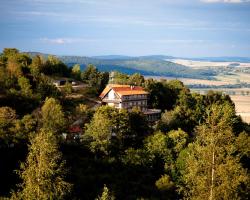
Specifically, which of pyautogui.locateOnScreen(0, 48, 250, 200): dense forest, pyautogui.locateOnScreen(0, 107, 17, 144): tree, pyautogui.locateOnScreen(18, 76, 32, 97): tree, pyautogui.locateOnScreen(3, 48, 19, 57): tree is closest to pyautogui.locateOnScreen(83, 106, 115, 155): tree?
pyautogui.locateOnScreen(0, 48, 250, 200): dense forest

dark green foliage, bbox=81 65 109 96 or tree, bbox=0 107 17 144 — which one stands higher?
dark green foliage, bbox=81 65 109 96

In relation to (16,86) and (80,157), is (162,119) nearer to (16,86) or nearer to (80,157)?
(80,157)

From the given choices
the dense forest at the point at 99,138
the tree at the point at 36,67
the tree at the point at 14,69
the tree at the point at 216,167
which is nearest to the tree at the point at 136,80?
the dense forest at the point at 99,138

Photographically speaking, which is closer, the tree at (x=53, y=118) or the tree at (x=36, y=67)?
the tree at (x=53, y=118)

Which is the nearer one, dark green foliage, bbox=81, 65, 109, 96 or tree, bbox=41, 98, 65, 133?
tree, bbox=41, 98, 65, 133

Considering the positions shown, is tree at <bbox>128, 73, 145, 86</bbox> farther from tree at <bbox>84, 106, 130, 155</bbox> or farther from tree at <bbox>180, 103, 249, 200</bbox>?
tree at <bbox>180, 103, 249, 200</bbox>

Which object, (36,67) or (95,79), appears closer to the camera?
(36,67)

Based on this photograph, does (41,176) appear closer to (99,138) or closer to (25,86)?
(99,138)

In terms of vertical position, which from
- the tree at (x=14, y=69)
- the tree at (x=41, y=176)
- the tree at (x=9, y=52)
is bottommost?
the tree at (x=41, y=176)

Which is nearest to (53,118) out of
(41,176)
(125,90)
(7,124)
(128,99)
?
(7,124)

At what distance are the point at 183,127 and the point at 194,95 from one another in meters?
16.6

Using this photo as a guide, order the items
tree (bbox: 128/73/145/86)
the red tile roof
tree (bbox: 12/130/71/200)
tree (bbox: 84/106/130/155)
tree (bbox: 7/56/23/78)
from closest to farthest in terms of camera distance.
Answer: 1. tree (bbox: 12/130/71/200)
2. tree (bbox: 84/106/130/155)
3. the red tile roof
4. tree (bbox: 7/56/23/78)
5. tree (bbox: 128/73/145/86)

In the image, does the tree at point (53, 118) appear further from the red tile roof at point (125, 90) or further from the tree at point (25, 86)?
the red tile roof at point (125, 90)

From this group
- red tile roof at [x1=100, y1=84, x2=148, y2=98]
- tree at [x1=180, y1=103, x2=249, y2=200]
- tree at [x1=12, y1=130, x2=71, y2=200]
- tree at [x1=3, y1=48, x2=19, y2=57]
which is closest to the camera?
tree at [x1=12, y1=130, x2=71, y2=200]
